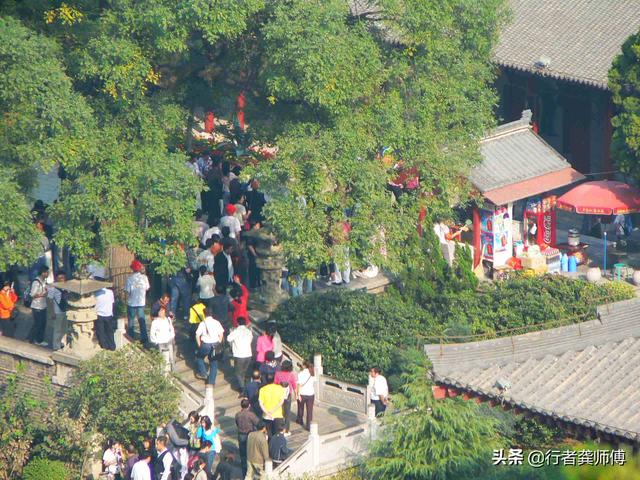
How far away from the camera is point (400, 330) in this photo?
3434 centimetres

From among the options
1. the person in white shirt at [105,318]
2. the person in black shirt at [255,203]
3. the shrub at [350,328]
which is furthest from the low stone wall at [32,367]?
the person in black shirt at [255,203]

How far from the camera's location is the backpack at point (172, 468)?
96.8 feet

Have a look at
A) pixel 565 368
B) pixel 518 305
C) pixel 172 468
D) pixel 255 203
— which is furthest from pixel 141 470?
pixel 518 305

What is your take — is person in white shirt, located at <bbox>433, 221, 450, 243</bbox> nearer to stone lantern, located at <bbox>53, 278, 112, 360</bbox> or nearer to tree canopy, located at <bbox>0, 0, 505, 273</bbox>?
tree canopy, located at <bbox>0, 0, 505, 273</bbox>

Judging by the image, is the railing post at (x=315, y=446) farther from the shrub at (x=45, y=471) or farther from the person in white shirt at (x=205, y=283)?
the shrub at (x=45, y=471)

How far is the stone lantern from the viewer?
107ft

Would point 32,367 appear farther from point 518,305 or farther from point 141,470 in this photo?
point 518,305

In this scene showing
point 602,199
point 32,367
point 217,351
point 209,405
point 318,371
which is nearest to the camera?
point 209,405

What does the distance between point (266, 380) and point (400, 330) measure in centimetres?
421

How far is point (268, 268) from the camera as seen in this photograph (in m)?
35.4

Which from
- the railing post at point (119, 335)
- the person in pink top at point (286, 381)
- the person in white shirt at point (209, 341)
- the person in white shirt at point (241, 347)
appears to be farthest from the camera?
the railing post at point (119, 335)

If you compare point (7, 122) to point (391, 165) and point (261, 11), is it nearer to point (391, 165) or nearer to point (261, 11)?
point (261, 11)

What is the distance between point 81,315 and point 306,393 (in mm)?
4461

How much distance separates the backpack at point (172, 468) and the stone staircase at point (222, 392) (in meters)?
1.23
